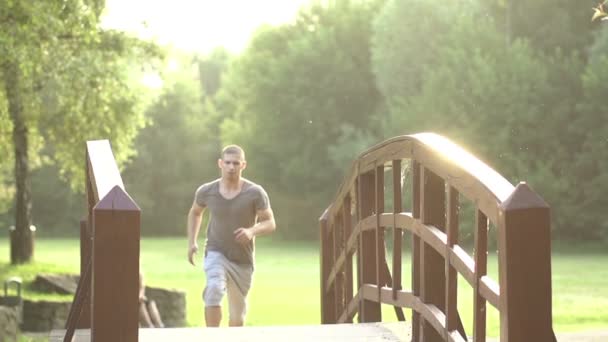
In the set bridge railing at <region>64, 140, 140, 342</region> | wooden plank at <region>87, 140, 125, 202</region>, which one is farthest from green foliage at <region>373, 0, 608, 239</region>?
bridge railing at <region>64, 140, 140, 342</region>

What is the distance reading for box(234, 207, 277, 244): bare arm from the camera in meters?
10.0

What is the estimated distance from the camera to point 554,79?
4709 cm

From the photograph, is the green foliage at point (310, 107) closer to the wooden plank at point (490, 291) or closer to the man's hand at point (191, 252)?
the man's hand at point (191, 252)

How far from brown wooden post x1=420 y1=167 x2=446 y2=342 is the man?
348cm

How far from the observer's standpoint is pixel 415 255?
7039 mm

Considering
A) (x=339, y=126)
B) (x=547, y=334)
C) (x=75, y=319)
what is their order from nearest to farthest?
(x=547, y=334) < (x=75, y=319) < (x=339, y=126)

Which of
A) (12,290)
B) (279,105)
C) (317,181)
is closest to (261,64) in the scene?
(279,105)

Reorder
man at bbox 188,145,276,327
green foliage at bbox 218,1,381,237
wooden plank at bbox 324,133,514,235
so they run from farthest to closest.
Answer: green foliage at bbox 218,1,381,237 < man at bbox 188,145,276,327 < wooden plank at bbox 324,133,514,235

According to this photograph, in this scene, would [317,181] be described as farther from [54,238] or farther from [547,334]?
[547,334]

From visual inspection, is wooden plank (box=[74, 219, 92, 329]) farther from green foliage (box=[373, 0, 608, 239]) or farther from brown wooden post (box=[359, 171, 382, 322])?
green foliage (box=[373, 0, 608, 239])

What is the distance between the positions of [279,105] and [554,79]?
1633 cm

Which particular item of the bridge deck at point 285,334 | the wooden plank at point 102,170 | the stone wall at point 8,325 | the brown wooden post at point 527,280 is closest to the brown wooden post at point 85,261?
the bridge deck at point 285,334

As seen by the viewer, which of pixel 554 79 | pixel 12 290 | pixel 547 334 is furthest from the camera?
pixel 554 79

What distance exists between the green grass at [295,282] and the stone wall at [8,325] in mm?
6930
